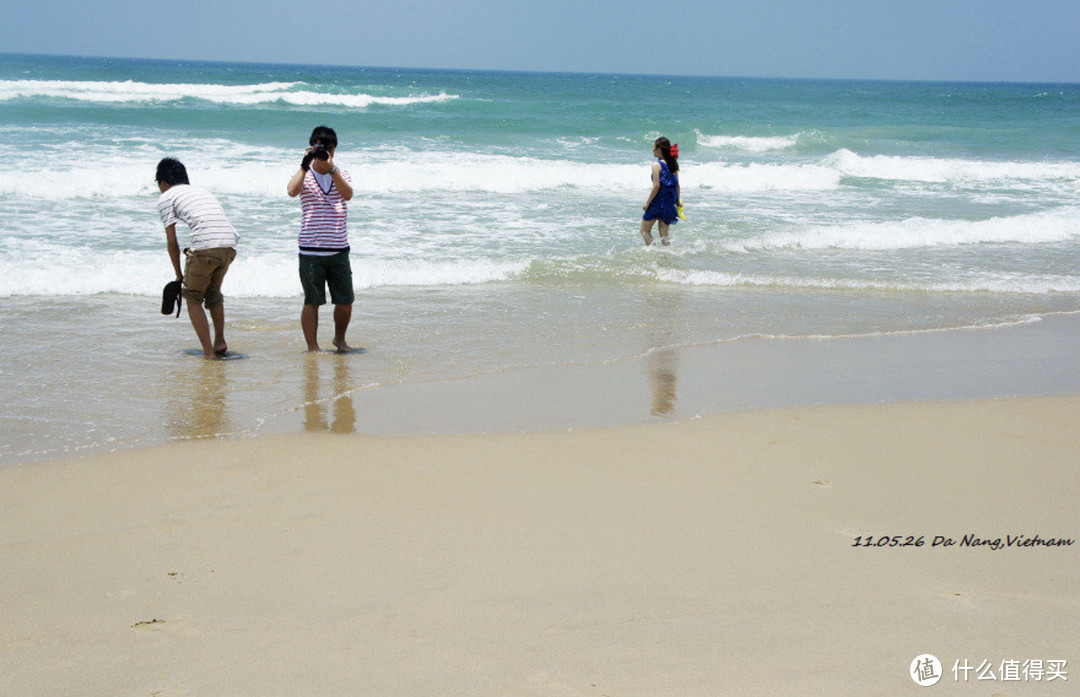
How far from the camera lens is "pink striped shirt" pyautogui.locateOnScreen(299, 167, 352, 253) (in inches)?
249

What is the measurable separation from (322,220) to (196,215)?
2.65 ft

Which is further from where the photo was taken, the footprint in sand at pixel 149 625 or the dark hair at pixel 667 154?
the dark hair at pixel 667 154

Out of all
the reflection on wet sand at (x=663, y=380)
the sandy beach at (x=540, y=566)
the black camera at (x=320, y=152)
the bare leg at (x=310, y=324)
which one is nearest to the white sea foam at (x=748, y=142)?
the reflection on wet sand at (x=663, y=380)

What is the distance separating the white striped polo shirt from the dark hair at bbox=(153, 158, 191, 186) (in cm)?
4

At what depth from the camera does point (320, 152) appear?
6.09m

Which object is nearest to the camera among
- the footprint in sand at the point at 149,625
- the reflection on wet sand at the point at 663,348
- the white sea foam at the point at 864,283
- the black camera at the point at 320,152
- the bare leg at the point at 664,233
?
the footprint in sand at the point at 149,625

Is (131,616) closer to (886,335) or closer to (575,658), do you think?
(575,658)

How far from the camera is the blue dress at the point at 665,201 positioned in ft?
34.7

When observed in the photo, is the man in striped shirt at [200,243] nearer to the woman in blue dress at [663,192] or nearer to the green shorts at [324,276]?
the green shorts at [324,276]

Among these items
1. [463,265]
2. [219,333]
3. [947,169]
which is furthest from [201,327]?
[947,169]

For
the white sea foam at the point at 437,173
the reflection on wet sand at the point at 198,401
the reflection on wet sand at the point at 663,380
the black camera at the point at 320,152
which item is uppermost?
the black camera at the point at 320,152

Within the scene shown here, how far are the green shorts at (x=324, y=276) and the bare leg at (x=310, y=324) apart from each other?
0.05 meters

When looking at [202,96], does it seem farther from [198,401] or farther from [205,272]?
[198,401]

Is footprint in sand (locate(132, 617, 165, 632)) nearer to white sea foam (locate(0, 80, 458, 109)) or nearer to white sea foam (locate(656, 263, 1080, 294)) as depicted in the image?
white sea foam (locate(656, 263, 1080, 294))
